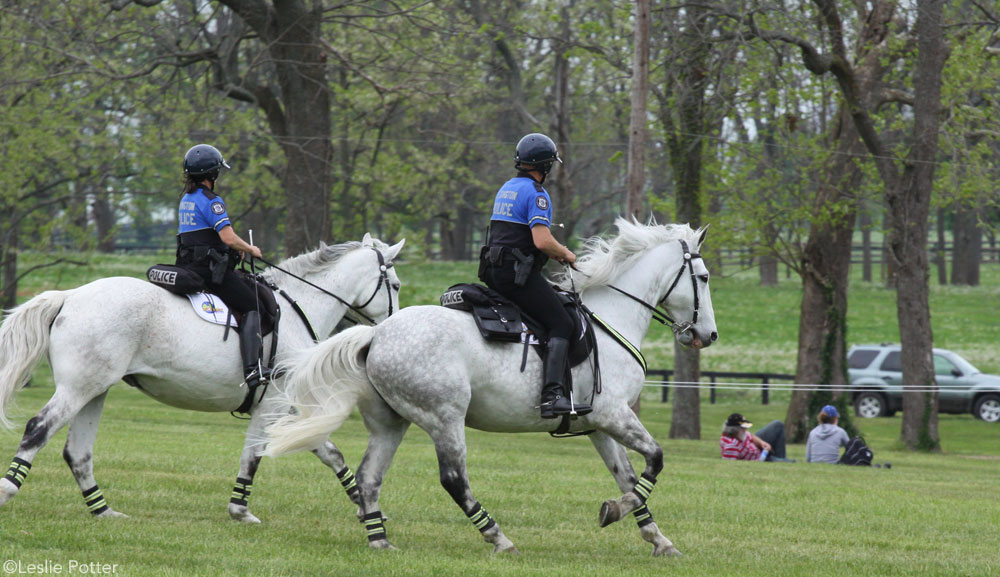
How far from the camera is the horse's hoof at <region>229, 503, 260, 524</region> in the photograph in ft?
29.6

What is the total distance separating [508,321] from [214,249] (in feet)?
8.41

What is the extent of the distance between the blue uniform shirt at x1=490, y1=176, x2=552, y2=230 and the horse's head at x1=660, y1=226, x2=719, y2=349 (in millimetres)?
1362

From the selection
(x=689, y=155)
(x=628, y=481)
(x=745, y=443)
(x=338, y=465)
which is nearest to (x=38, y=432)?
(x=338, y=465)

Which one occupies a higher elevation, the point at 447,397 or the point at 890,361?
the point at 447,397

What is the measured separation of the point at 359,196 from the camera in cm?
3494

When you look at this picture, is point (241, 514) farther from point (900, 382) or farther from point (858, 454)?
point (900, 382)

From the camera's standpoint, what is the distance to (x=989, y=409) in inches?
1188

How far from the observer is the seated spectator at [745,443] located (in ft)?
57.7

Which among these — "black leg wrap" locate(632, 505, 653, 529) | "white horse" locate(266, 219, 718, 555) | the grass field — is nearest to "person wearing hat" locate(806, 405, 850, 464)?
the grass field

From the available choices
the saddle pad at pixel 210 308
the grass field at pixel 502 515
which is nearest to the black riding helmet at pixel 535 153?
the saddle pad at pixel 210 308

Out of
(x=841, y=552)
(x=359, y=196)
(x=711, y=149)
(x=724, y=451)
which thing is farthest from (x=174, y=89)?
(x=841, y=552)

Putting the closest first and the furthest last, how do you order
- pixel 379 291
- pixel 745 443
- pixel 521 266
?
pixel 521 266, pixel 379 291, pixel 745 443

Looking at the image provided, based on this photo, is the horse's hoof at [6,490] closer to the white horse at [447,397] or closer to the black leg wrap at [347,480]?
the white horse at [447,397]

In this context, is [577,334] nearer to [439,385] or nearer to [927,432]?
[439,385]
